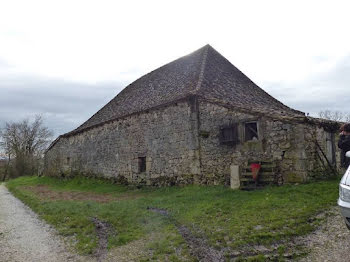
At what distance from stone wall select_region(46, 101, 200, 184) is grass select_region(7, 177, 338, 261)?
76.3 inches

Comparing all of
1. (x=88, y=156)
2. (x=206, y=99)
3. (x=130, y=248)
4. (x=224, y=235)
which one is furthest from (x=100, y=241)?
(x=88, y=156)

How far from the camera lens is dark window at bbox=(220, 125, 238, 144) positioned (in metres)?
9.50

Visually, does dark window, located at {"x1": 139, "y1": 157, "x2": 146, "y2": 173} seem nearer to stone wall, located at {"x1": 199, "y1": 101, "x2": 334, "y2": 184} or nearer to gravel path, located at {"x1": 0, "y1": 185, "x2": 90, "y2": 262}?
stone wall, located at {"x1": 199, "y1": 101, "x2": 334, "y2": 184}

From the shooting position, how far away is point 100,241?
18.0ft

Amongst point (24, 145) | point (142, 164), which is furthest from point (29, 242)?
point (24, 145)

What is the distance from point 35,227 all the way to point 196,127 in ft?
20.8

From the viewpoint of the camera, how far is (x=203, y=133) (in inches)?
410

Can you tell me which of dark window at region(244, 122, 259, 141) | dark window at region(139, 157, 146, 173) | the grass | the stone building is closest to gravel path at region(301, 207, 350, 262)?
the grass

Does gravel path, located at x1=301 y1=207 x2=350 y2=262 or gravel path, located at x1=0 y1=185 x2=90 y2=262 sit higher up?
gravel path, located at x1=301 y1=207 x2=350 y2=262

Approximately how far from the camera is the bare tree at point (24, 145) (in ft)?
107

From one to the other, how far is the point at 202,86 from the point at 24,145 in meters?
30.8

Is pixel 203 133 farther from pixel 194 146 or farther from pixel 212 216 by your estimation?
pixel 212 216

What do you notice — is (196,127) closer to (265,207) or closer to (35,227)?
(265,207)

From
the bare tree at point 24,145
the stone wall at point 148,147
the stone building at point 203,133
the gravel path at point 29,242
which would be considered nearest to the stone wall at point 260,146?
the stone building at point 203,133
